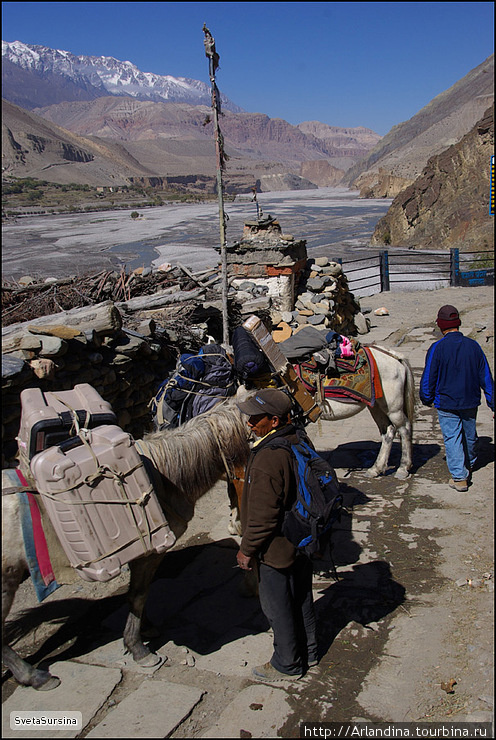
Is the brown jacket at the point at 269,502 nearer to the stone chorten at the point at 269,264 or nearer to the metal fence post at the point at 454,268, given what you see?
the stone chorten at the point at 269,264

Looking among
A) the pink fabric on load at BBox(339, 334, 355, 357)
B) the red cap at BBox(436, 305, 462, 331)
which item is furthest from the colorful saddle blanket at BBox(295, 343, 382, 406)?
the red cap at BBox(436, 305, 462, 331)

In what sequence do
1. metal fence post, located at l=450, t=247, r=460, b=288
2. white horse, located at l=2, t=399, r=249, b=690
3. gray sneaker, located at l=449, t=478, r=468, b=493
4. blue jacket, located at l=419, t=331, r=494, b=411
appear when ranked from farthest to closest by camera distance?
metal fence post, located at l=450, t=247, r=460, b=288 < gray sneaker, located at l=449, t=478, r=468, b=493 < blue jacket, located at l=419, t=331, r=494, b=411 < white horse, located at l=2, t=399, r=249, b=690

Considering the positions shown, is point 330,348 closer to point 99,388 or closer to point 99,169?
point 99,388

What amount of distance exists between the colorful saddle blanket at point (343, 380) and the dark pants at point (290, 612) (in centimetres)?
252

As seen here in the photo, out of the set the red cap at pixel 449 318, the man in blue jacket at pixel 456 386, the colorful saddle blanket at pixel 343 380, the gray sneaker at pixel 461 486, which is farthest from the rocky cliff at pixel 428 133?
the gray sneaker at pixel 461 486

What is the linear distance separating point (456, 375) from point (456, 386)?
100mm

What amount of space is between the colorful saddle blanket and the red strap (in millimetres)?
2970

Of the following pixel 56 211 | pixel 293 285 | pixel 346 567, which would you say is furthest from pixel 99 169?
pixel 346 567

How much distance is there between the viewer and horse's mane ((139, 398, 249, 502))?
3.12 meters

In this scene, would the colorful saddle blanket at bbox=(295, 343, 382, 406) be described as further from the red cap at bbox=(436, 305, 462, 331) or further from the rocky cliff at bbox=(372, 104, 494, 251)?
the rocky cliff at bbox=(372, 104, 494, 251)

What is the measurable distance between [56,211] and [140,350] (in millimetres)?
68843

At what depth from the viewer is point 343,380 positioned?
517 cm

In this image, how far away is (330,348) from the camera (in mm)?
5164

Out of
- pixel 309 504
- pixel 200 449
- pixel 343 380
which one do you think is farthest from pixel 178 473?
pixel 343 380
